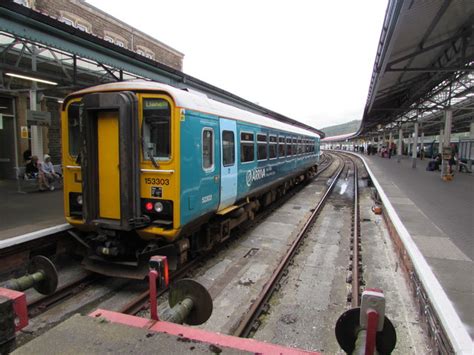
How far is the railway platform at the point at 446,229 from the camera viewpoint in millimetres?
3816

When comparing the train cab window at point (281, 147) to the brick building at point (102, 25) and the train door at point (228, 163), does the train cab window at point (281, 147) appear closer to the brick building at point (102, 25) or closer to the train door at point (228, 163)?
the train door at point (228, 163)

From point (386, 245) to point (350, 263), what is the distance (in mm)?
1652

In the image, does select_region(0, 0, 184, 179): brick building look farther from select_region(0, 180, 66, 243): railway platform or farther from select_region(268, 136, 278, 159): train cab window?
select_region(268, 136, 278, 159): train cab window

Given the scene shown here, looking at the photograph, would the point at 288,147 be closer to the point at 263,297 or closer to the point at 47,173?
the point at 263,297

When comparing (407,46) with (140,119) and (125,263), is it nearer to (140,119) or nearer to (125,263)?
(140,119)

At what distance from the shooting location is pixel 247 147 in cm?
764

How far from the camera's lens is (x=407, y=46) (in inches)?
424

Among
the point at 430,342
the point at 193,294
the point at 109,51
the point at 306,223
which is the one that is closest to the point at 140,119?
the point at 193,294

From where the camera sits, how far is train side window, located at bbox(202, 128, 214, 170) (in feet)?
18.0

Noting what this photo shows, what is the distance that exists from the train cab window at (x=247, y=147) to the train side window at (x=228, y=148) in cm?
53

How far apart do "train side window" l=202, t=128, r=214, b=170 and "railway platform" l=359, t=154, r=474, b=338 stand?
3.69 meters

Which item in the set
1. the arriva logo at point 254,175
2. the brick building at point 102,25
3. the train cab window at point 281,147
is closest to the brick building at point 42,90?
the brick building at point 102,25

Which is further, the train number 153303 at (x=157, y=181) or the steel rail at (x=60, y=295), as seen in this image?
the train number 153303 at (x=157, y=181)

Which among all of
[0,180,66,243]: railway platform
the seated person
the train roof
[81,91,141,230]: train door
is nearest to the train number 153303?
[81,91,141,230]: train door
